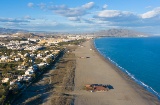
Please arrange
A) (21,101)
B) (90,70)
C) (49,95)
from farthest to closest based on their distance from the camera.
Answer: (90,70) < (49,95) < (21,101)

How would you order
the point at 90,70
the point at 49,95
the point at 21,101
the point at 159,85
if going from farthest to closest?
the point at 90,70
the point at 159,85
the point at 49,95
the point at 21,101

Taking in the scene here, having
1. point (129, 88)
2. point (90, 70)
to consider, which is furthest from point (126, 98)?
point (90, 70)

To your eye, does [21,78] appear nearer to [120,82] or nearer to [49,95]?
[49,95]

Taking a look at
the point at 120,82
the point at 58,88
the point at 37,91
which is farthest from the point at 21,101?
the point at 120,82

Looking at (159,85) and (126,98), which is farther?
(159,85)

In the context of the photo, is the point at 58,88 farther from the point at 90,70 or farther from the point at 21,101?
the point at 90,70

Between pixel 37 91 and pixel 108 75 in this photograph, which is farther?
pixel 108 75

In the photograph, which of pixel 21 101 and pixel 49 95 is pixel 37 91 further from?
pixel 21 101

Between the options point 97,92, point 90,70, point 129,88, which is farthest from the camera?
point 90,70

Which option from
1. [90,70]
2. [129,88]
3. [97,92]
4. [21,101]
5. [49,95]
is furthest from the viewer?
[90,70]
